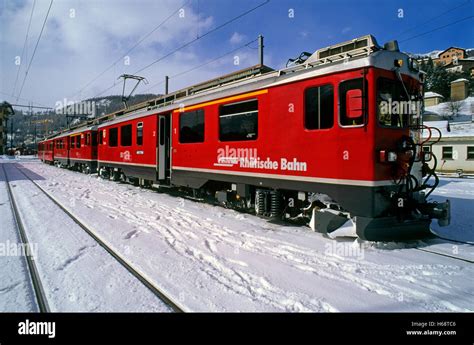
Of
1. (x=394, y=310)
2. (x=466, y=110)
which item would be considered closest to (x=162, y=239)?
(x=394, y=310)

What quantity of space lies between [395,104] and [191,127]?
559 centimetres

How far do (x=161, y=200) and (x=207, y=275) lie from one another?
613 centimetres

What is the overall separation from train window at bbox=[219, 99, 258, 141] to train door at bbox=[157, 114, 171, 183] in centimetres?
370

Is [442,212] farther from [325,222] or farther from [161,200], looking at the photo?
[161,200]

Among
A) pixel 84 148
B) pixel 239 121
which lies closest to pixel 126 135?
pixel 239 121

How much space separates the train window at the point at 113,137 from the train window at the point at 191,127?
6.35 m

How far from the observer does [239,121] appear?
7121 millimetres

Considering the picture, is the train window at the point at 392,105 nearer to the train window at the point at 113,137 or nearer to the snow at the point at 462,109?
the train window at the point at 113,137

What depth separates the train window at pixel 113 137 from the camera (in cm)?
1445

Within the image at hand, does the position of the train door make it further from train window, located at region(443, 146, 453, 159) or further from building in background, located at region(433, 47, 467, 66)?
building in background, located at region(433, 47, 467, 66)

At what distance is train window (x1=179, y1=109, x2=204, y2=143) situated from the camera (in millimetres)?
8461
